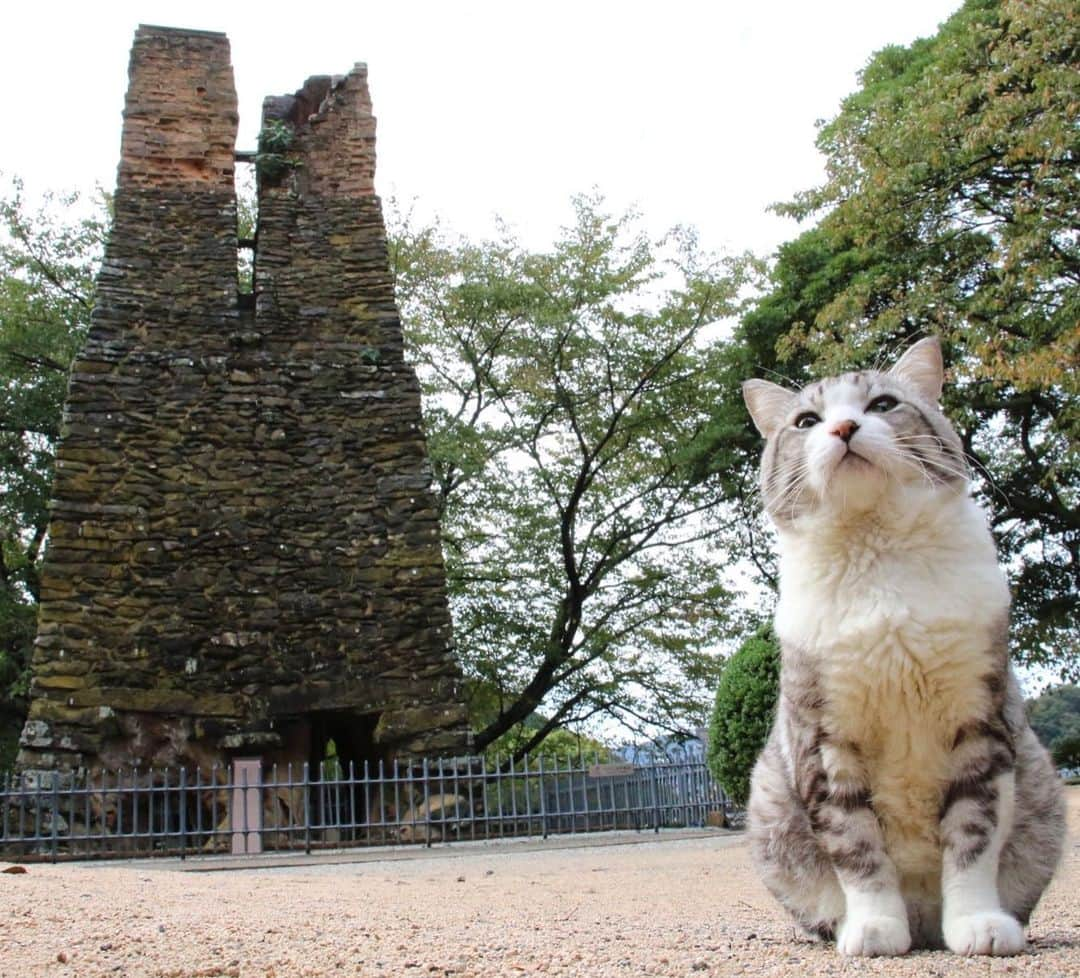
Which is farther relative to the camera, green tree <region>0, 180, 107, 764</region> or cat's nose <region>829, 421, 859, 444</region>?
green tree <region>0, 180, 107, 764</region>

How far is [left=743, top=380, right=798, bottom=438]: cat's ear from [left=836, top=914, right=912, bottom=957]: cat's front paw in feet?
4.65

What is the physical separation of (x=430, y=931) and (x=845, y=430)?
7.79 ft

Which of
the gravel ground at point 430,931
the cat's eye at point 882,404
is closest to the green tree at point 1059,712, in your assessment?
the gravel ground at point 430,931

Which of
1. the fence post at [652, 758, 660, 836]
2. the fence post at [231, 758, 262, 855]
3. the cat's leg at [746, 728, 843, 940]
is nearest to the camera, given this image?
the cat's leg at [746, 728, 843, 940]

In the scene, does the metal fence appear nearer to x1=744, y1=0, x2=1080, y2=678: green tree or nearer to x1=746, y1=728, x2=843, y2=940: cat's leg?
x1=744, y1=0, x2=1080, y2=678: green tree

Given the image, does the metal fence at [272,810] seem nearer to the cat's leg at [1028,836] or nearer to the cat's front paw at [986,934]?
the cat's leg at [1028,836]

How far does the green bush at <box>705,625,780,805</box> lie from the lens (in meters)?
10.7

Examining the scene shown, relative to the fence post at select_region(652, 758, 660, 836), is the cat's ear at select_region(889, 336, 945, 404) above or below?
above

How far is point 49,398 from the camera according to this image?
18656 mm

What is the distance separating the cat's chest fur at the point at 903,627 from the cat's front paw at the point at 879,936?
37 cm

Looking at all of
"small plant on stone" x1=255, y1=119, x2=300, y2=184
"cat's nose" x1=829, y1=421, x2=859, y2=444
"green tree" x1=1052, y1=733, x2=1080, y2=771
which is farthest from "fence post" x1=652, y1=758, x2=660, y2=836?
"cat's nose" x1=829, y1=421, x2=859, y2=444

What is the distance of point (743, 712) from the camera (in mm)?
10844

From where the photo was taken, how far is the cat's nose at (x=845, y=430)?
9.51 feet

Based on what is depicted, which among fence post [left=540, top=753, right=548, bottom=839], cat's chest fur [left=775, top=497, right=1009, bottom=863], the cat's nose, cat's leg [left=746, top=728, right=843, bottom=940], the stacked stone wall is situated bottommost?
fence post [left=540, top=753, right=548, bottom=839]
